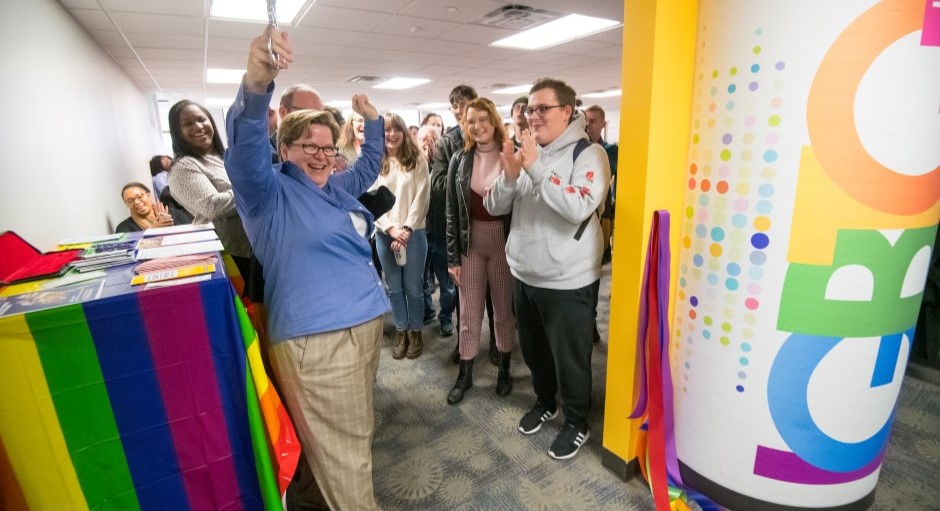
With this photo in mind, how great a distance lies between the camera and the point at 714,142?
4.43 feet

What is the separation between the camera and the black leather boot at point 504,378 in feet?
7.64

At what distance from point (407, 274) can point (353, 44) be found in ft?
11.8

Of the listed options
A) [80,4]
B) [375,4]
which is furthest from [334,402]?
[80,4]

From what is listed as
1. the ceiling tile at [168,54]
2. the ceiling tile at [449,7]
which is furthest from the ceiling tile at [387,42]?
the ceiling tile at [168,54]

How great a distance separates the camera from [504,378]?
2344 millimetres

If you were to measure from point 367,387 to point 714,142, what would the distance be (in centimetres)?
131

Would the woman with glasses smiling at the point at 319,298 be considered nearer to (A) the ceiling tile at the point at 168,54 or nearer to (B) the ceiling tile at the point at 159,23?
(B) the ceiling tile at the point at 159,23

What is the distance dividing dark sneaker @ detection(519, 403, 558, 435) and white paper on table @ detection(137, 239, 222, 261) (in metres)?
1.46

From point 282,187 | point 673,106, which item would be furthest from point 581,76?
point 282,187

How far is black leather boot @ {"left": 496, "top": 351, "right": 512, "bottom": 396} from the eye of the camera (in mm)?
2328

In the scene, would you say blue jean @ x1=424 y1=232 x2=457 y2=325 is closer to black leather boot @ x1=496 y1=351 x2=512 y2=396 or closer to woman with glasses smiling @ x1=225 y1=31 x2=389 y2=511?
black leather boot @ x1=496 y1=351 x2=512 y2=396

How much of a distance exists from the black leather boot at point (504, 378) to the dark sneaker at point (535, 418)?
22cm

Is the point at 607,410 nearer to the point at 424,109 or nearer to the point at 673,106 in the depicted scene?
the point at 673,106

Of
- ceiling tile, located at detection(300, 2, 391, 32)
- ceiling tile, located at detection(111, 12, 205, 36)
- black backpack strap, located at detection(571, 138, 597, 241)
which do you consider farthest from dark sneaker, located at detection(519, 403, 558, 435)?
ceiling tile, located at detection(111, 12, 205, 36)
